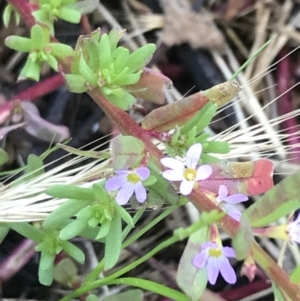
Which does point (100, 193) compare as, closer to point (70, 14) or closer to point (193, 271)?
point (193, 271)

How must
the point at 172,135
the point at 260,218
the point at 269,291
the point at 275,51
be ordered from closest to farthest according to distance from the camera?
the point at 260,218
the point at 172,135
the point at 269,291
the point at 275,51

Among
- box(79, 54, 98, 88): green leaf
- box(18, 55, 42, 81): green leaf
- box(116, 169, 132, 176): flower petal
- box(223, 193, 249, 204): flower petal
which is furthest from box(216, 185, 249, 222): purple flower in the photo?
box(18, 55, 42, 81): green leaf

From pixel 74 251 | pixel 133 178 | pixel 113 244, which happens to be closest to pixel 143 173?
pixel 133 178

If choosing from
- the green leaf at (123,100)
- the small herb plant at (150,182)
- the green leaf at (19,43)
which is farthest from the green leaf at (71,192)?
the green leaf at (19,43)

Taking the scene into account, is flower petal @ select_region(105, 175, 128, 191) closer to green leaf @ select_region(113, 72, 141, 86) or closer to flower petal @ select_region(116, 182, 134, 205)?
flower petal @ select_region(116, 182, 134, 205)

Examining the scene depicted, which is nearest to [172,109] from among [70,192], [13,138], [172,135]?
[172,135]

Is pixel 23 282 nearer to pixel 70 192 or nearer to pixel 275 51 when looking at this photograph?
pixel 70 192

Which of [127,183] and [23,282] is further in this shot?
[23,282]
